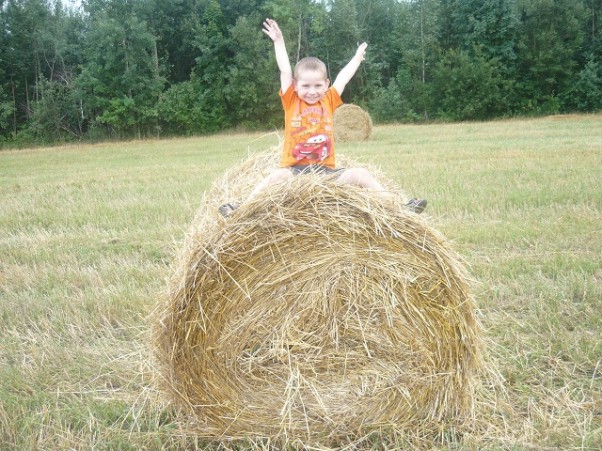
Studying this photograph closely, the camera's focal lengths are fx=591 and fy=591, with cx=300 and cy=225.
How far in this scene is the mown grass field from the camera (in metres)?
3.11

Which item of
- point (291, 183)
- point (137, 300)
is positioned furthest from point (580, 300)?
point (137, 300)

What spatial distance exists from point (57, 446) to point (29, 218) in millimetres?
6383

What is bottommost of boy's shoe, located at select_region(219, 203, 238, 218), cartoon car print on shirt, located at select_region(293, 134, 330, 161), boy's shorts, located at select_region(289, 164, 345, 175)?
boy's shoe, located at select_region(219, 203, 238, 218)

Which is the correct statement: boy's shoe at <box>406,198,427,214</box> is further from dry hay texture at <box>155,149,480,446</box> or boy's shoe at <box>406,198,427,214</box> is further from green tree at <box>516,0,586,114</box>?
green tree at <box>516,0,586,114</box>

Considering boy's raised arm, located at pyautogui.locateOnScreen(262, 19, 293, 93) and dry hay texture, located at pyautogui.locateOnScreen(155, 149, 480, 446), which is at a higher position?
boy's raised arm, located at pyautogui.locateOnScreen(262, 19, 293, 93)

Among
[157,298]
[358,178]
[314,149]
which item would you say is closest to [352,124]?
[314,149]

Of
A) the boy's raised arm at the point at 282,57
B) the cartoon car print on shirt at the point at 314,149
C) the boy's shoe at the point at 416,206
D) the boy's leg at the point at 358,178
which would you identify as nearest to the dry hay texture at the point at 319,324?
the boy's shoe at the point at 416,206

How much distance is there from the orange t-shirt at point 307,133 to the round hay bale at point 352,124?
1633 centimetres

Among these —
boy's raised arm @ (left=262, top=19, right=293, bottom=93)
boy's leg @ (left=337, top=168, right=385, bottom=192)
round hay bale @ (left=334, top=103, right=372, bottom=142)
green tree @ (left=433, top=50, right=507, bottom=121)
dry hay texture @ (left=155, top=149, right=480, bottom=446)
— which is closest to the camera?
dry hay texture @ (left=155, top=149, right=480, bottom=446)

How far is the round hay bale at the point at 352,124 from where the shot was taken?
803 inches

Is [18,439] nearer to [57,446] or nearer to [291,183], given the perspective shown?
[57,446]

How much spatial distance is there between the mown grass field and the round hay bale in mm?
9912

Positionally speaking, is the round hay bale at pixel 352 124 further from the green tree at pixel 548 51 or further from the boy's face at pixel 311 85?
the green tree at pixel 548 51

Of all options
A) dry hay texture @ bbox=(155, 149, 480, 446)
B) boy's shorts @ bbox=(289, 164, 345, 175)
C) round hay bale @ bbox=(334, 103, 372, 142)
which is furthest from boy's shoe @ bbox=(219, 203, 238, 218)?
round hay bale @ bbox=(334, 103, 372, 142)
